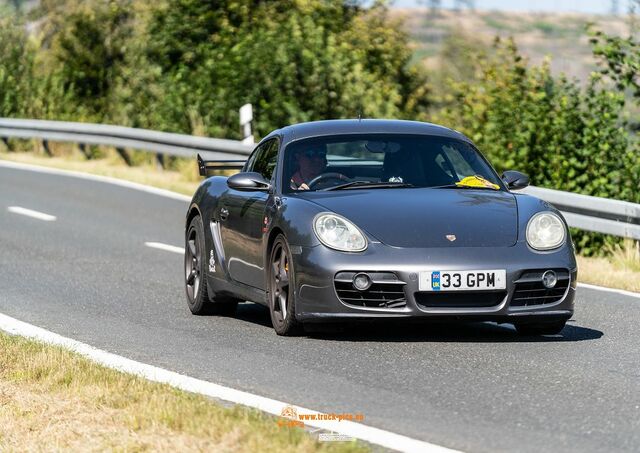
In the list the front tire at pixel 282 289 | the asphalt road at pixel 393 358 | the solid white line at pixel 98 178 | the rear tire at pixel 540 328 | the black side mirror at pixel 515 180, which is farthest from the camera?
the solid white line at pixel 98 178

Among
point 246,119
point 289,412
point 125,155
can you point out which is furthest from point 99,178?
point 289,412

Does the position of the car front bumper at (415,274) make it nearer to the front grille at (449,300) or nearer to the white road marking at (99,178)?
the front grille at (449,300)

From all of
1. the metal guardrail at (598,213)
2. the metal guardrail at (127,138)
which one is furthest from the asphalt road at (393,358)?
the metal guardrail at (127,138)

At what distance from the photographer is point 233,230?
9875 millimetres

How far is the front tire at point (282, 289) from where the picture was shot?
8656 millimetres

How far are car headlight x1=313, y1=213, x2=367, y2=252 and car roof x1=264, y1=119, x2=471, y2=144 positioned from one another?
1.30 metres

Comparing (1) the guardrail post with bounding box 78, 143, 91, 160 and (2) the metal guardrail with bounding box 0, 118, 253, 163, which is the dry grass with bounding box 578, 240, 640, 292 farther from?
(1) the guardrail post with bounding box 78, 143, 91, 160

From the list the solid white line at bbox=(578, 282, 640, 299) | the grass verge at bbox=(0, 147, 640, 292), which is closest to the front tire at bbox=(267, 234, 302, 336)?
the solid white line at bbox=(578, 282, 640, 299)

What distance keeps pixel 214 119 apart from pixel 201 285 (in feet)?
51.5

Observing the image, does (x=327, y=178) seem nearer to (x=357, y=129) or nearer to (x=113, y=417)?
(x=357, y=129)

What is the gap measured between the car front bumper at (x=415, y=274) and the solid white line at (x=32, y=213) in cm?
998

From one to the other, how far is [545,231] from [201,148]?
14.7m

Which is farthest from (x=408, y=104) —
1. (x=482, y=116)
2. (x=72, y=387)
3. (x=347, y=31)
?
(x=72, y=387)

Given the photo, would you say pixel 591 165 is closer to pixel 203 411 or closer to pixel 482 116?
pixel 482 116
